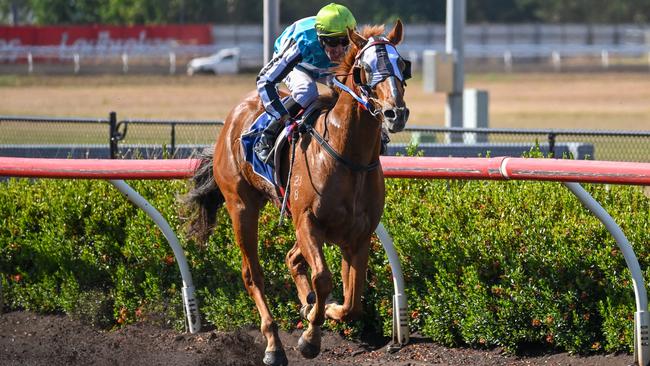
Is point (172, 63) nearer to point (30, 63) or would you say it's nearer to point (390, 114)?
point (30, 63)

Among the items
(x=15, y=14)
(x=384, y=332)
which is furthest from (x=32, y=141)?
(x=15, y=14)

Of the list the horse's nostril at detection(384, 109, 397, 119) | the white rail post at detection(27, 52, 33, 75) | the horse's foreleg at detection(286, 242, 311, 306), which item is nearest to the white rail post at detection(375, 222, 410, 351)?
the horse's foreleg at detection(286, 242, 311, 306)

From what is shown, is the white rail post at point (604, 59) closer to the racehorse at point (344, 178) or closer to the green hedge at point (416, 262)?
the green hedge at point (416, 262)

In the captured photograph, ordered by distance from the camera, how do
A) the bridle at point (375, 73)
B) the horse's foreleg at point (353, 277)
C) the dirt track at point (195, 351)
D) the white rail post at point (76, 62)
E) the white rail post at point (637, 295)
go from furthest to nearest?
the white rail post at point (76, 62) → the dirt track at point (195, 351) → the horse's foreleg at point (353, 277) → the white rail post at point (637, 295) → the bridle at point (375, 73)

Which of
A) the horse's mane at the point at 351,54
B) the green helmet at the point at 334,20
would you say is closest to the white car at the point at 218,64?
the green helmet at the point at 334,20

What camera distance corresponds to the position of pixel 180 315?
23.3 ft

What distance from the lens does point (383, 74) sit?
4.92 meters

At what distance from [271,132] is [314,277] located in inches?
41.3

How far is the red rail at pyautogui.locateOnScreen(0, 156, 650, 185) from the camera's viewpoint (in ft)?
17.0

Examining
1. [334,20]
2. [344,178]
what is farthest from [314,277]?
[334,20]

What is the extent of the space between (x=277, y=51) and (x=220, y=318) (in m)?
1.86

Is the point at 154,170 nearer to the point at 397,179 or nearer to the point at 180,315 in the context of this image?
the point at 180,315

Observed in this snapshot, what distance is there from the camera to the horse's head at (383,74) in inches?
187

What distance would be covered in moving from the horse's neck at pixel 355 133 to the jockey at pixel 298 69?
453mm
